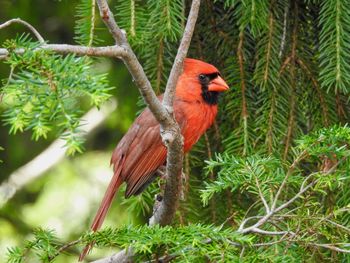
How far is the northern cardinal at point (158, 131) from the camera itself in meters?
3.28

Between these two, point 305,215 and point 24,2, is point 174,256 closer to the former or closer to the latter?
point 305,215

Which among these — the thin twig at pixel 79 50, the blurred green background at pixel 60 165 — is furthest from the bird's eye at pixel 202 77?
the thin twig at pixel 79 50

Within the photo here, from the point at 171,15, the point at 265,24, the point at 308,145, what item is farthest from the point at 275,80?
the point at 308,145

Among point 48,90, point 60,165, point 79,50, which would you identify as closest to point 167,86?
point 79,50

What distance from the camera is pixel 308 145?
90.7 inches

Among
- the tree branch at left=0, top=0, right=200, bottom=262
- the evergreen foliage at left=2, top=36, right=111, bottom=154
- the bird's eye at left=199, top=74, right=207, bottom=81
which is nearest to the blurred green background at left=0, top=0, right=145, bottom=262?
the bird's eye at left=199, top=74, right=207, bottom=81

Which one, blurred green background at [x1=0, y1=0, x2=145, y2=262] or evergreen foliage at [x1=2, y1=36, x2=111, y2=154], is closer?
evergreen foliage at [x1=2, y1=36, x2=111, y2=154]

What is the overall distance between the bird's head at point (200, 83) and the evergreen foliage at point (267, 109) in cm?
4

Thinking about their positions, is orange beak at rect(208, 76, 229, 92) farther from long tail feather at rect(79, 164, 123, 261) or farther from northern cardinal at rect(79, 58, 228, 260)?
long tail feather at rect(79, 164, 123, 261)

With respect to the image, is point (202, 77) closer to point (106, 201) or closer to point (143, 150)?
point (143, 150)

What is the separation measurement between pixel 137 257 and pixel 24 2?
5.87 ft

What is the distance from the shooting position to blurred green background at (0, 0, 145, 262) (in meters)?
4.03

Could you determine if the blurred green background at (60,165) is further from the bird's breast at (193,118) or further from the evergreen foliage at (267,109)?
the evergreen foliage at (267,109)

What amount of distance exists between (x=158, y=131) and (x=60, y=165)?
1453mm
